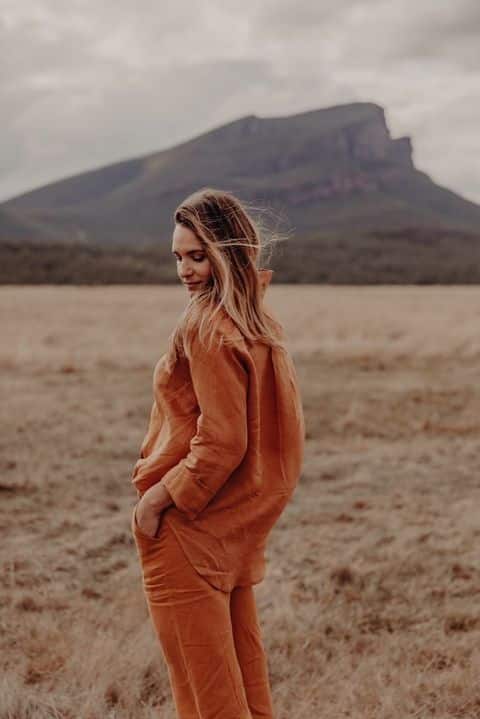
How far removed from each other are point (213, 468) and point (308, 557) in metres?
3.21

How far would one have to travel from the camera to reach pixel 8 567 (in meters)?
4.58

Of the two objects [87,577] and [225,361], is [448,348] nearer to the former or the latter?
[87,577]

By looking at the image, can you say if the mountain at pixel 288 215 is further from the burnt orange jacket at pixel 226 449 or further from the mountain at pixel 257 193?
the burnt orange jacket at pixel 226 449

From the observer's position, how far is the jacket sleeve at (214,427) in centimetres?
190

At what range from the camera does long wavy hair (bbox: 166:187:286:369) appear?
197cm

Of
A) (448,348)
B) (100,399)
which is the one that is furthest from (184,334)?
(448,348)

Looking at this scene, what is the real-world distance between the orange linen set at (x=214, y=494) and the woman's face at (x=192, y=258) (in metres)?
0.17

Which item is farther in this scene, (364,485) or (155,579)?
(364,485)

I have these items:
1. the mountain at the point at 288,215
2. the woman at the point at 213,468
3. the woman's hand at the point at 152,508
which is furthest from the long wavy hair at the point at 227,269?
the mountain at the point at 288,215

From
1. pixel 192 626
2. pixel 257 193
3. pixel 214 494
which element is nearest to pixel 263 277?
pixel 214 494

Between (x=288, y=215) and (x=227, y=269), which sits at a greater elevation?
(x=288, y=215)

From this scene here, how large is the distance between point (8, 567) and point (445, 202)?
17208cm

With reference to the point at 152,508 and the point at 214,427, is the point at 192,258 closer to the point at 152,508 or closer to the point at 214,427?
the point at 214,427

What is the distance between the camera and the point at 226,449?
192cm
